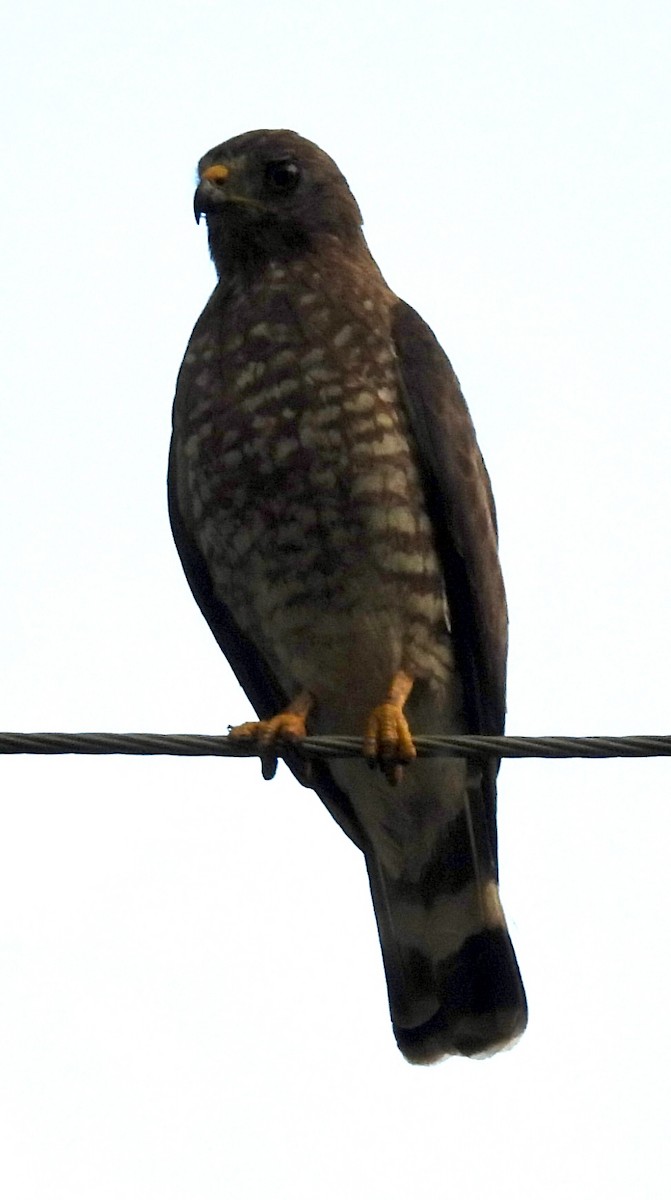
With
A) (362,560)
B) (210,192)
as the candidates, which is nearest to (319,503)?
(362,560)

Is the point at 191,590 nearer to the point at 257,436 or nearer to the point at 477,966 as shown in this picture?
the point at 257,436

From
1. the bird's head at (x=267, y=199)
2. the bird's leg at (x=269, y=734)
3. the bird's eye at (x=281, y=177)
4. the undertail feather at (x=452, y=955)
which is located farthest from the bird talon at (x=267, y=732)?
the bird's eye at (x=281, y=177)

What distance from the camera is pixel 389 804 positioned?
5.98 metres

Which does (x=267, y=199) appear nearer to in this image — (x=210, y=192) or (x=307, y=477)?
(x=210, y=192)

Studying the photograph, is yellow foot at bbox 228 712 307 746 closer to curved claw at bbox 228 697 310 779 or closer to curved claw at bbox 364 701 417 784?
curved claw at bbox 228 697 310 779

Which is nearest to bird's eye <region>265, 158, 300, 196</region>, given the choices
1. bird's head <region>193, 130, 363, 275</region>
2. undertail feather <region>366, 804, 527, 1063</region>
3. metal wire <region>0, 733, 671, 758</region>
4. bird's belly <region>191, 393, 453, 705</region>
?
bird's head <region>193, 130, 363, 275</region>

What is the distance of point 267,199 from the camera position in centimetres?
634

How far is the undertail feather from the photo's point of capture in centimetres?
587

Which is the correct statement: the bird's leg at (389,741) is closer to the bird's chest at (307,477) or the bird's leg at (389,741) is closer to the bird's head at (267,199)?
the bird's chest at (307,477)

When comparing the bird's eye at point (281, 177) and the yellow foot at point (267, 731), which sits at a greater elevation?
the bird's eye at point (281, 177)

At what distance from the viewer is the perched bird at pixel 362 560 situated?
5.53 metres

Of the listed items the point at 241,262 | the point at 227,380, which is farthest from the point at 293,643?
the point at 241,262

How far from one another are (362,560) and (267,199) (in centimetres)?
147

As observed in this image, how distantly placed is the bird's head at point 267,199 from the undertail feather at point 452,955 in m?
1.87
